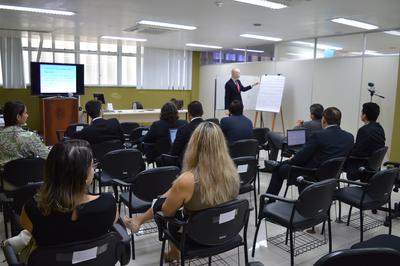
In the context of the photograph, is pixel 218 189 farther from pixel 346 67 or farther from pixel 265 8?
pixel 346 67

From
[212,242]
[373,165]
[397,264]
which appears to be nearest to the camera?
[397,264]

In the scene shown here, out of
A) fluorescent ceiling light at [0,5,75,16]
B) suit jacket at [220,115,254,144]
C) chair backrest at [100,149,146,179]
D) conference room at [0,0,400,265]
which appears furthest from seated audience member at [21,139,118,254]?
fluorescent ceiling light at [0,5,75,16]

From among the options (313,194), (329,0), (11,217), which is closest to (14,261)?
(11,217)

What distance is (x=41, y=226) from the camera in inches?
57.2

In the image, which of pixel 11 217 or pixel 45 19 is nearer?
pixel 11 217

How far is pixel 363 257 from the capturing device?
1.26 meters

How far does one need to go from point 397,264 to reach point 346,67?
685 centimetres

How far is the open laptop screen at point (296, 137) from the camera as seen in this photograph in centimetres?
449

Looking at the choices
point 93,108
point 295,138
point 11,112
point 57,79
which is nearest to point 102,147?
point 93,108

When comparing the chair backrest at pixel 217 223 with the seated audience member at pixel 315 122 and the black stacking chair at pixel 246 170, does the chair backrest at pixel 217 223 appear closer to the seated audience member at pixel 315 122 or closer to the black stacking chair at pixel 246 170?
the black stacking chair at pixel 246 170

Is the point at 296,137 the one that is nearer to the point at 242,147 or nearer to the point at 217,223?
the point at 242,147

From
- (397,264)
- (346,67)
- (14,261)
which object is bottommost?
(14,261)

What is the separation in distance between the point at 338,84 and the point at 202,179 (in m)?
6.46

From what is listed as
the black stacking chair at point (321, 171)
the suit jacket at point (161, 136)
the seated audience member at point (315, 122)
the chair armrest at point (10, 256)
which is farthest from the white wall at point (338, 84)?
the chair armrest at point (10, 256)
